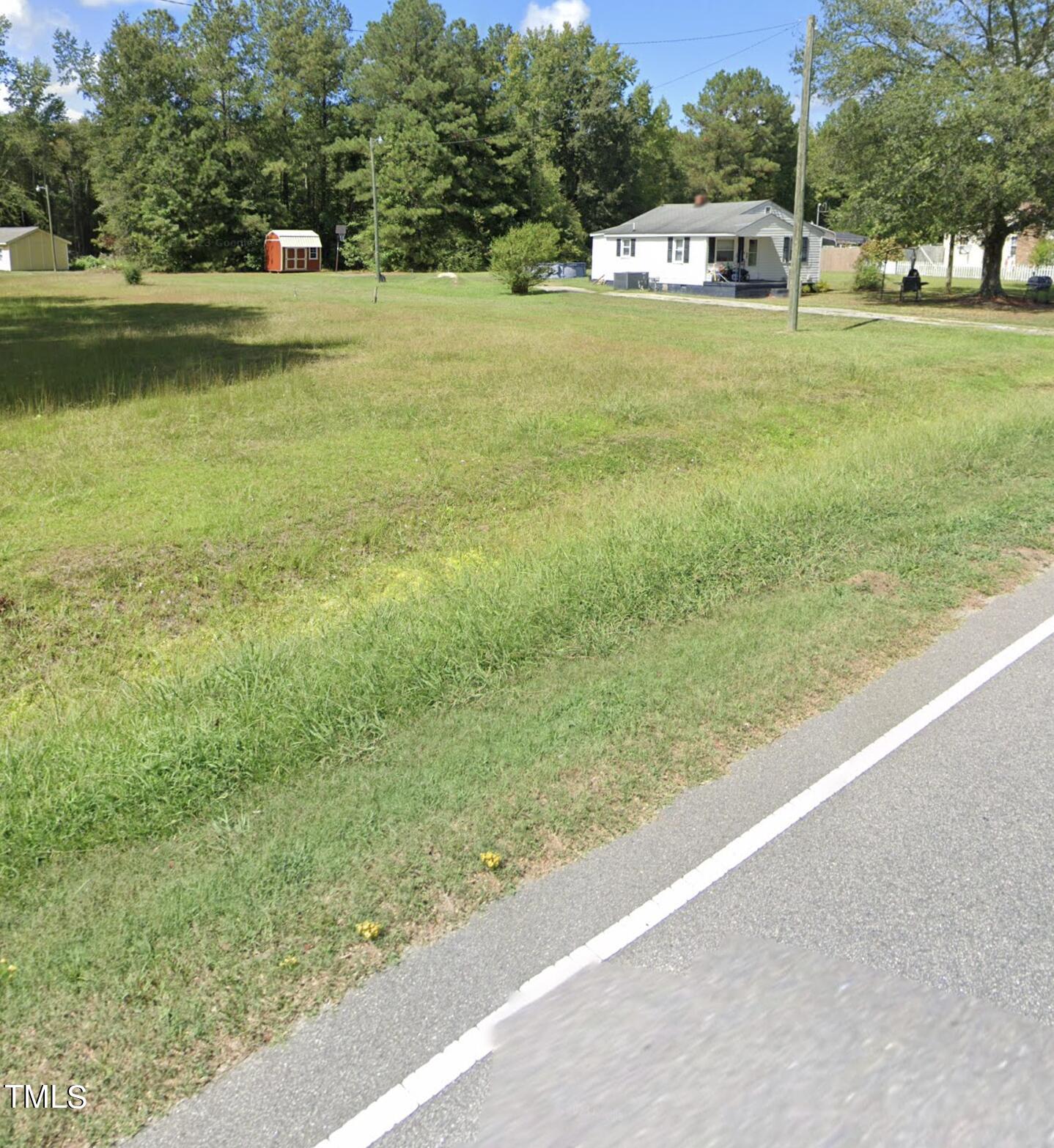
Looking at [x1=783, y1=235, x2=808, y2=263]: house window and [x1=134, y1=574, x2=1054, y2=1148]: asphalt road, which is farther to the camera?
[x1=783, y1=235, x2=808, y2=263]: house window

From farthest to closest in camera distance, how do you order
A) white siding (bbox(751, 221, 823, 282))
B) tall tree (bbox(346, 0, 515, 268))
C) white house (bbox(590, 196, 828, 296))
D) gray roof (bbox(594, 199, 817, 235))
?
tall tree (bbox(346, 0, 515, 268)) < white siding (bbox(751, 221, 823, 282)) < gray roof (bbox(594, 199, 817, 235)) < white house (bbox(590, 196, 828, 296))

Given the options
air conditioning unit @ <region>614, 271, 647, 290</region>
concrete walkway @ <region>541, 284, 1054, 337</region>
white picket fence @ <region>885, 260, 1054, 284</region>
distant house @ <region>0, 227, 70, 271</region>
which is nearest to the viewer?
concrete walkway @ <region>541, 284, 1054, 337</region>

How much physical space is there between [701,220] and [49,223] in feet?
199

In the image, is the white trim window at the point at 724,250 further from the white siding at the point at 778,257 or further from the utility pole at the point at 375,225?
the utility pole at the point at 375,225

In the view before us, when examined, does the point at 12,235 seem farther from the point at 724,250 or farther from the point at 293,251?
the point at 724,250

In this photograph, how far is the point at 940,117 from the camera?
Answer: 31688 mm

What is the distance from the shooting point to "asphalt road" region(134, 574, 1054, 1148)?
9.07 ft

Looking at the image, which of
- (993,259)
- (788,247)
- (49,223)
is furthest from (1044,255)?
(49,223)

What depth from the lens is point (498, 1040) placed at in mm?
3035

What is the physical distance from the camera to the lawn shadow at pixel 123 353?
49.1 ft

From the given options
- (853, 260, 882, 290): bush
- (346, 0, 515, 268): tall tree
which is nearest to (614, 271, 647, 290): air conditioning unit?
(853, 260, 882, 290): bush

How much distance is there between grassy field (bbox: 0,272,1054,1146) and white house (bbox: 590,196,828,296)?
98.2ft

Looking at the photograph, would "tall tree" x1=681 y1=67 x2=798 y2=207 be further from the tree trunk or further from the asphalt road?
the asphalt road

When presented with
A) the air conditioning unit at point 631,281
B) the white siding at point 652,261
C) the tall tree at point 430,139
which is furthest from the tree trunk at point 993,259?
the tall tree at point 430,139
